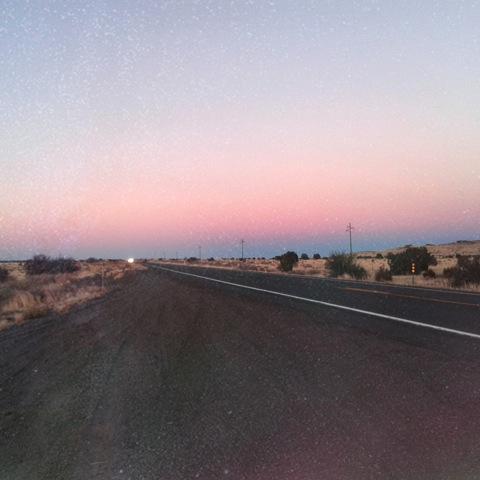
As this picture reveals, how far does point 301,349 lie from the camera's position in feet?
36.0

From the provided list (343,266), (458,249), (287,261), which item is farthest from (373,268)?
(458,249)

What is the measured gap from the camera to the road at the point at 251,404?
5.43m

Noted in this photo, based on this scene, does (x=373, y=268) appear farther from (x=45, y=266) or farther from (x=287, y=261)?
(x=45, y=266)

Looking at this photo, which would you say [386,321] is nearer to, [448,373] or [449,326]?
[449,326]

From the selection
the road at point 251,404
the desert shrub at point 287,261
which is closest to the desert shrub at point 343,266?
the desert shrub at point 287,261

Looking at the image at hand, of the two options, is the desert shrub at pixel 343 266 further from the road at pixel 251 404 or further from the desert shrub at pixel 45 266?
the desert shrub at pixel 45 266

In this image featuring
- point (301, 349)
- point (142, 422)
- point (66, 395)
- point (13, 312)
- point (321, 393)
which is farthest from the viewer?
point (13, 312)

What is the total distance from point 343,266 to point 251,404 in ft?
133

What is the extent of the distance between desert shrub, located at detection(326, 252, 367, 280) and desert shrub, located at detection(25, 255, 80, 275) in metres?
48.5

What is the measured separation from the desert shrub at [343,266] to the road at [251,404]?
2969 cm

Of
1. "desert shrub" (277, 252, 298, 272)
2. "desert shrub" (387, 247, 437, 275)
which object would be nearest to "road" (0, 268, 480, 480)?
"desert shrub" (387, 247, 437, 275)

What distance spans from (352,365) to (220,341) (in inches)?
160

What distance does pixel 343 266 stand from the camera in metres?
47.2

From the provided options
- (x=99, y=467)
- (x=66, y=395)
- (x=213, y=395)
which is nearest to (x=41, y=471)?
(x=99, y=467)
